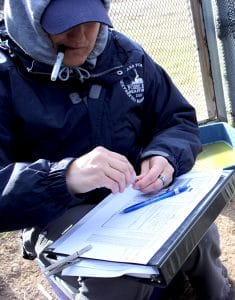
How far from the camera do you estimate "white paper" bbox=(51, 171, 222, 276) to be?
0.97 m

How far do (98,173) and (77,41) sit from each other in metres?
0.33

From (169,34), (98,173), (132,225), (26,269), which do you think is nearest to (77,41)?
(98,173)

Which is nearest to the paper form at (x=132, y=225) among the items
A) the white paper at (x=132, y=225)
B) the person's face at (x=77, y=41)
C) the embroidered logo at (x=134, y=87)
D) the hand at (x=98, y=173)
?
the white paper at (x=132, y=225)

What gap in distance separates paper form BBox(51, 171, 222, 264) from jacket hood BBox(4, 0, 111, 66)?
392mm

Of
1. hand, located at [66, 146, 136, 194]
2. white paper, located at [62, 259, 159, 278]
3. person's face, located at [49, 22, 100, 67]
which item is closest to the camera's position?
white paper, located at [62, 259, 159, 278]

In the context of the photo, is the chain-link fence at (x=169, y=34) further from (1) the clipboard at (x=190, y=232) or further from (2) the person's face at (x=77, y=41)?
(1) the clipboard at (x=190, y=232)

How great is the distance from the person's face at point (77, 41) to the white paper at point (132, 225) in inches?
14.2

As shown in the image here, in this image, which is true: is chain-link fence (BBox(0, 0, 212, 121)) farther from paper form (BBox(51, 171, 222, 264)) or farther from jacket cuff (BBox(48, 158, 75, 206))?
jacket cuff (BBox(48, 158, 75, 206))

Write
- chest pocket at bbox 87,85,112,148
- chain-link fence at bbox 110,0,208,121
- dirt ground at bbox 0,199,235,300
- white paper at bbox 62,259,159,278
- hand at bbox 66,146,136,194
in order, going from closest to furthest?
white paper at bbox 62,259,159,278, hand at bbox 66,146,136,194, chest pocket at bbox 87,85,112,148, dirt ground at bbox 0,199,235,300, chain-link fence at bbox 110,0,208,121

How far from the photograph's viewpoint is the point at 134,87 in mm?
1321

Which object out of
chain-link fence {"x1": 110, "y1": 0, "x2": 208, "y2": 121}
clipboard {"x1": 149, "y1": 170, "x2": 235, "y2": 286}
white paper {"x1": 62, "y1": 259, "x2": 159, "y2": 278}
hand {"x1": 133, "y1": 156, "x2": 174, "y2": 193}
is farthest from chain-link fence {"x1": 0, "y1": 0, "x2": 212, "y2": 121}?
white paper {"x1": 62, "y1": 259, "x2": 159, "y2": 278}

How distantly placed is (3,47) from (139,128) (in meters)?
0.44

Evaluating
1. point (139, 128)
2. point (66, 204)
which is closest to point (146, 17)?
point (139, 128)

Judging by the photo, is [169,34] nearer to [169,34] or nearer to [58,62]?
[169,34]
